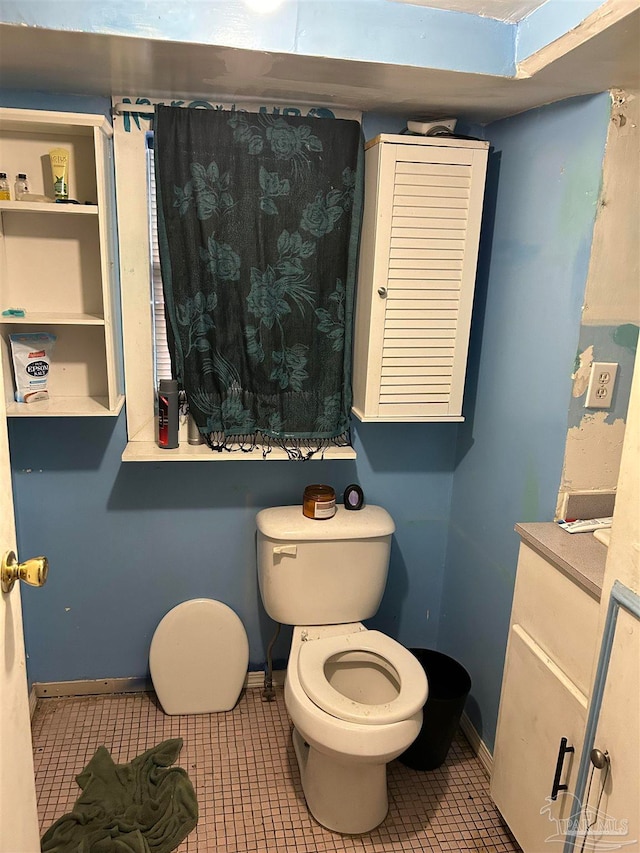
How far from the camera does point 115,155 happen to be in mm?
1826

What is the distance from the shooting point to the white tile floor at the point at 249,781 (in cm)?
176

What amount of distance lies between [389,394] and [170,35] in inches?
43.0

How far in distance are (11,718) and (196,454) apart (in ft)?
3.35

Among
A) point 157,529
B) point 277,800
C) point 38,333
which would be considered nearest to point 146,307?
point 38,333

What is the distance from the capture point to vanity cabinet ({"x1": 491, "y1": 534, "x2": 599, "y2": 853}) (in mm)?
1366

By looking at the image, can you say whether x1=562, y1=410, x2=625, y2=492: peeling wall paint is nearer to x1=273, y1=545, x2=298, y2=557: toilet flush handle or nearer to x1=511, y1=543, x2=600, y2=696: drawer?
x1=511, y1=543, x2=600, y2=696: drawer

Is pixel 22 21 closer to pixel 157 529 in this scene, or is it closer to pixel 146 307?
pixel 146 307

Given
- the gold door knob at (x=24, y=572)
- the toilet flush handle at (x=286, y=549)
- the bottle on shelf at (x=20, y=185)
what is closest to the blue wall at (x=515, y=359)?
the toilet flush handle at (x=286, y=549)

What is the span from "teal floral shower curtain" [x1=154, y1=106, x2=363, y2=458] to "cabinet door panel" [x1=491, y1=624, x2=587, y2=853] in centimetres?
90

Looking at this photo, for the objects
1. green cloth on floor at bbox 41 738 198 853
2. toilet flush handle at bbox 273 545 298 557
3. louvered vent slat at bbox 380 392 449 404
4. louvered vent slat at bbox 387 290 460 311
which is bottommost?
green cloth on floor at bbox 41 738 198 853

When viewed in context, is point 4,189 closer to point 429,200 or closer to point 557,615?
point 429,200

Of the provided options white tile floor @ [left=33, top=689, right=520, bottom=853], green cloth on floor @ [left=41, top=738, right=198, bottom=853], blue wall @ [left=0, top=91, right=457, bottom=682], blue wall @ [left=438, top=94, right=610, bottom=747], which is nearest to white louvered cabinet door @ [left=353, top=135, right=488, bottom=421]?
Result: blue wall @ [left=438, top=94, right=610, bottom=747]

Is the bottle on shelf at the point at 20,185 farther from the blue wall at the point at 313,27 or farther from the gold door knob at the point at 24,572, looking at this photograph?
the gold door knob at the point at 24,572

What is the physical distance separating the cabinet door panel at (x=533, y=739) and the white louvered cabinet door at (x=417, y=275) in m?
0.75
